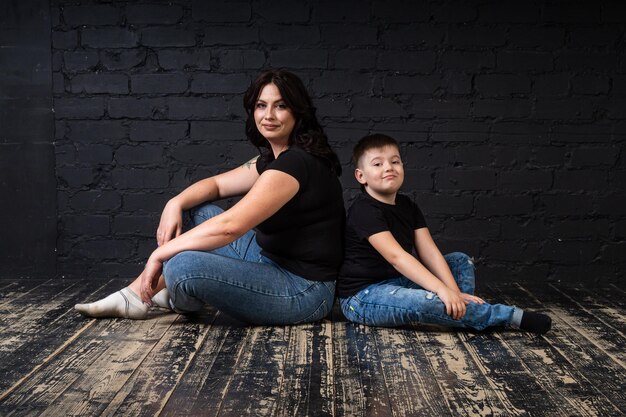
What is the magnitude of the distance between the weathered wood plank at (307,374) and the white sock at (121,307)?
23.0 inches

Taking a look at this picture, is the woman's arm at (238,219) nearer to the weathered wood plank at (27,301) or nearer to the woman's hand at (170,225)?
the woman's hand at (170,225)

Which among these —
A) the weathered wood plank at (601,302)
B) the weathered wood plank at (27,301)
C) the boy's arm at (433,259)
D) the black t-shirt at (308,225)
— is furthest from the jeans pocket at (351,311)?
the weathered wood plank at (27,301)

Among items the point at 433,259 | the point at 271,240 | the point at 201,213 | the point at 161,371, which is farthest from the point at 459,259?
the point at 161,371

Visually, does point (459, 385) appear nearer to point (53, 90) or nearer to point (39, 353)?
point (39, 353)

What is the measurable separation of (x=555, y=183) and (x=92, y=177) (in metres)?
2.39

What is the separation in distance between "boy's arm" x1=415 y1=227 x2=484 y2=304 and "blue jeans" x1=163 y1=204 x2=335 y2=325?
A: 1.24 feet

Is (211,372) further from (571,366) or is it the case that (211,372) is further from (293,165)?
(571,366)

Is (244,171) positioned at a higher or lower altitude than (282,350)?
higher

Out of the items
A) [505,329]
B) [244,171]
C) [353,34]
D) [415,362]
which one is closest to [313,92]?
[353,34]

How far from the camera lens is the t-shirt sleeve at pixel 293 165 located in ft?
9.39

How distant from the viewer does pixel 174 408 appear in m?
2.03

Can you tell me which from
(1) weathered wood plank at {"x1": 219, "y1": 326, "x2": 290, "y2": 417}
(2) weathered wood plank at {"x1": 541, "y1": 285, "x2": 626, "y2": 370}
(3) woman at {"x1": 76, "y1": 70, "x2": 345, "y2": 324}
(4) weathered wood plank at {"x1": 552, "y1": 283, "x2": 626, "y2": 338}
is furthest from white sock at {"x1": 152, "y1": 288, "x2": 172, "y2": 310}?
(4) weathered wood plank at {"x1": 552, "y1": 283, "x2": 626, "y2": 338}

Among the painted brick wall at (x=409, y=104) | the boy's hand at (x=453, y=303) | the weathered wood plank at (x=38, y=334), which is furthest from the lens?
the painted brick wall at (x=409, y=104)

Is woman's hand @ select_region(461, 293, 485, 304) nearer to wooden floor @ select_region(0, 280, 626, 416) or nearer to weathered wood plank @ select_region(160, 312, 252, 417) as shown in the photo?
wooden floor @ select_region(0, 280, 626, 416)
